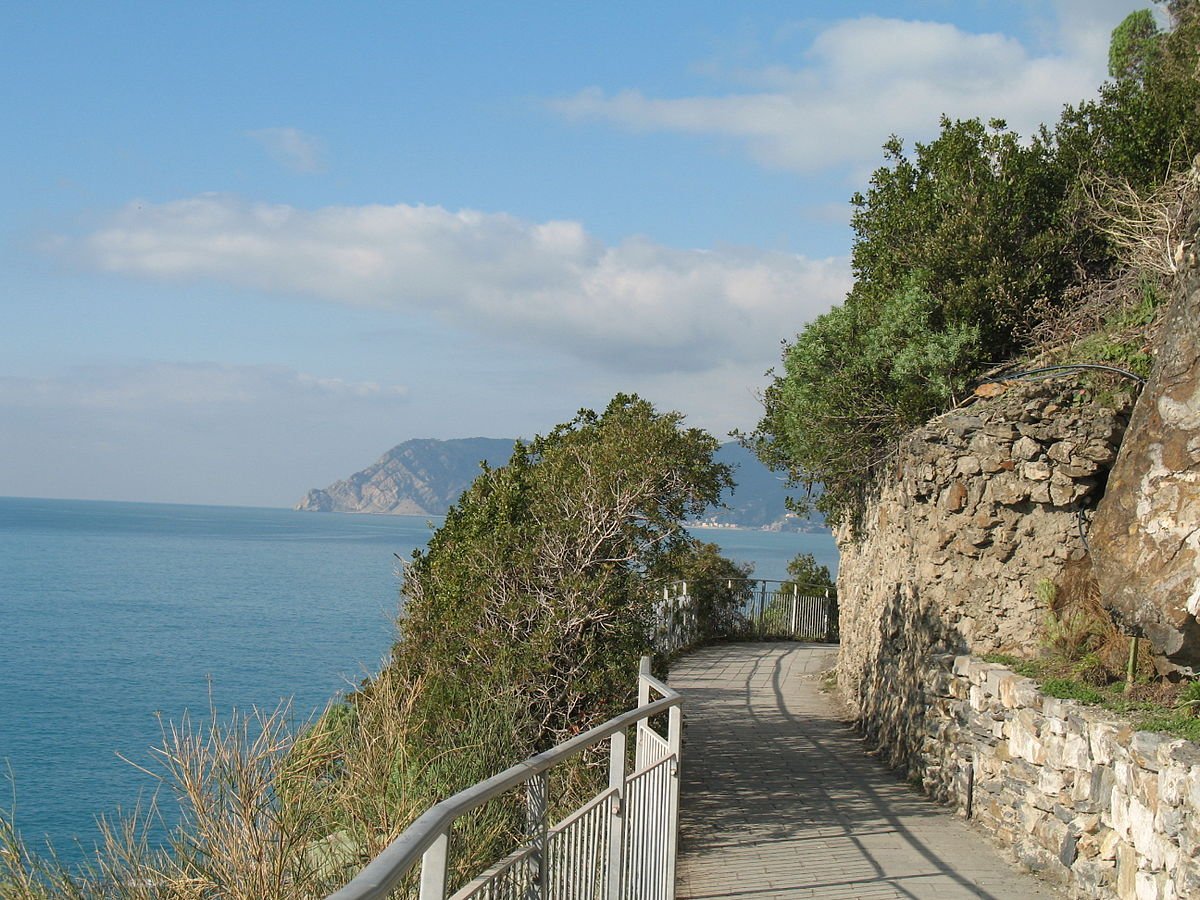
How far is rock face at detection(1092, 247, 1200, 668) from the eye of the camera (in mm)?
7289

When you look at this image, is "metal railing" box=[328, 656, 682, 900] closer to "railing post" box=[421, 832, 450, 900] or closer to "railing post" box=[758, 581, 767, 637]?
"railing post" box=[421, 832, 450, 900]

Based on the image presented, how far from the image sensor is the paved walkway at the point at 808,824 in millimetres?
7398

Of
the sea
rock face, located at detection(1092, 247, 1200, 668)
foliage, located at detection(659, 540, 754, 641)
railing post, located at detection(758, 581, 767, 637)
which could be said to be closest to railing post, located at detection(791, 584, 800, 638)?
railing post, located at detection(758, 581, 767, 637)

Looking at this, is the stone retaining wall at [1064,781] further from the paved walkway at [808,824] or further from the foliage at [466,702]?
the foliage at [466,702]

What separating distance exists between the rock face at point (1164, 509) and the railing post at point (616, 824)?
13.7 feet

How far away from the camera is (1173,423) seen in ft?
25.3

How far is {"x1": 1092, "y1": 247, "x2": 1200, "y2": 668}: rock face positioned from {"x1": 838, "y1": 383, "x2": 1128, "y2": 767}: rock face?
58.5 inches

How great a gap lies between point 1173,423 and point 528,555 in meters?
5.33

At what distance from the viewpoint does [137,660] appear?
3347cm

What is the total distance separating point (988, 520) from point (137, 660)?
29.7m

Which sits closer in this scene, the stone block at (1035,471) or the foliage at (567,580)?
the foliage at (567,580)

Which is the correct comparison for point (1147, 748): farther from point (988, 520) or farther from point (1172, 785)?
point (988, 520)

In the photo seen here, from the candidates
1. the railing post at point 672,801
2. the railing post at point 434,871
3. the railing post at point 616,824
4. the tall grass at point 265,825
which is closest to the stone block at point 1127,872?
the railing post at point 672,801

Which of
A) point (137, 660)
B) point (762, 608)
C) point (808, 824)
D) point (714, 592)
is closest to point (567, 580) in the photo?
point (808, 824)
